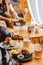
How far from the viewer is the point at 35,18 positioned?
8.23 ft

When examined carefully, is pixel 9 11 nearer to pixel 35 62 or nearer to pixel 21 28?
pixel 21 28

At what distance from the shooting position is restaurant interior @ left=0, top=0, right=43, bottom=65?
148 cm

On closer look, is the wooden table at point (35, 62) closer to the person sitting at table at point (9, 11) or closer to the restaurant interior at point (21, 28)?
the restaurant interior at point (21, 28)

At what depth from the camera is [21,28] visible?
226cm

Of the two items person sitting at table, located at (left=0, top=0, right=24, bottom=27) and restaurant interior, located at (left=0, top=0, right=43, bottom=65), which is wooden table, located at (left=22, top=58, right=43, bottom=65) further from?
person sitting at table, located at (left=0, top=0, right=24, bottom=27)

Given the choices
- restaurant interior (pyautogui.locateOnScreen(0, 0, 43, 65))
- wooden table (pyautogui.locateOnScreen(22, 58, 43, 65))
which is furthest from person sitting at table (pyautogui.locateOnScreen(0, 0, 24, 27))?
wooden table (pyautogui.locateOnScreen(22, 58, 43, 65))

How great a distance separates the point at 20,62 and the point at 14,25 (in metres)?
0.94

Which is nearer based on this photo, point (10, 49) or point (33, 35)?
point (10, 49)

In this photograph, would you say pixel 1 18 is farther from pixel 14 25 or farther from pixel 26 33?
pixel 26 33

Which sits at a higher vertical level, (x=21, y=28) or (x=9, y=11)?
(x=9, y=11)

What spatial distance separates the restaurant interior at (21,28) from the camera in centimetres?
148

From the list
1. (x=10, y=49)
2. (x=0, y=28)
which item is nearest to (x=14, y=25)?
(x=0, y=28)

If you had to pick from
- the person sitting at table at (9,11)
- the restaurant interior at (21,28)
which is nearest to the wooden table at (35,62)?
the restaurant interior at (21,28)

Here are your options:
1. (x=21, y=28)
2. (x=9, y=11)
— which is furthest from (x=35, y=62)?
(x=9, y=11)
